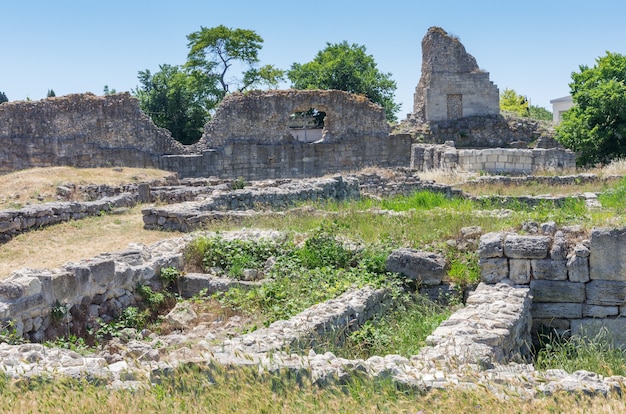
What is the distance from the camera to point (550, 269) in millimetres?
8086

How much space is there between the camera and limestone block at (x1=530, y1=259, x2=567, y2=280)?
8.07 m

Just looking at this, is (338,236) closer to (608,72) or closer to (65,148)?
(65,148)

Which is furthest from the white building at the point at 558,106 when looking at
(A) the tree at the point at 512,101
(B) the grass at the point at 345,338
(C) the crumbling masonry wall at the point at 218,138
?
(B) the grass at the point at 345,338

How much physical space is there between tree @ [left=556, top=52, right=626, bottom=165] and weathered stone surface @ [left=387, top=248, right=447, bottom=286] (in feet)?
65.0

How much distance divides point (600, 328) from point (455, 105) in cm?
2734

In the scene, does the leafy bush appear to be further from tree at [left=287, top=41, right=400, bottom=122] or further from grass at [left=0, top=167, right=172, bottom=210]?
tree at [left=287, top=41, right=400, bottom=122]

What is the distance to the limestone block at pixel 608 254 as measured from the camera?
25.7ft

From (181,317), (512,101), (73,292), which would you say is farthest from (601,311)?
(512,101)

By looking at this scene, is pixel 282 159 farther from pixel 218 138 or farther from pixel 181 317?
pixel 181 317

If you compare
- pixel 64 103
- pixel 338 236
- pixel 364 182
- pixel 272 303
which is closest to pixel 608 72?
pixel 364 182

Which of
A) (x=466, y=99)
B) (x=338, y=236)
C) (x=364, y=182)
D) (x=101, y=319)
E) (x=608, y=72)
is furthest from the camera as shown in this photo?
(x=466, y=99)

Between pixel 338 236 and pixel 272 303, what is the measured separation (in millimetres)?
2217

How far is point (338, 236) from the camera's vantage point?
418 inches

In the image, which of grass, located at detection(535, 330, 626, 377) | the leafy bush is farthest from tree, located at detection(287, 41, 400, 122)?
grass, located at detection(535, 330, 626, 377)
